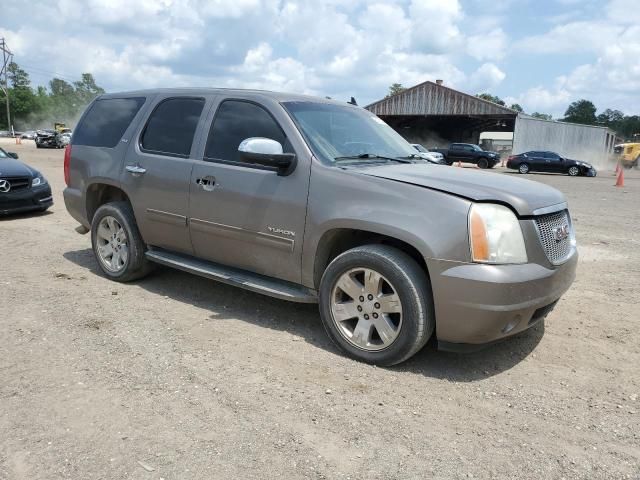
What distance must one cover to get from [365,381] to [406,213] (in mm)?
1115

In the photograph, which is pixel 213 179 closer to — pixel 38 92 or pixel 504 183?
pixel 504 183

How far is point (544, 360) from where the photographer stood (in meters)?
3.84

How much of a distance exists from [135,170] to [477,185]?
3166mm

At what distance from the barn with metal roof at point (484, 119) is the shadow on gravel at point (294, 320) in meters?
37.7

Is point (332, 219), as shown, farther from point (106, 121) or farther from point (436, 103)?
point (436, 103)

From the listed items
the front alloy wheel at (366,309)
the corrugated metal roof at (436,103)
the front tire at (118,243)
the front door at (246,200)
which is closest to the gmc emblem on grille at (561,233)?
the front alloy wheel at (366,309)

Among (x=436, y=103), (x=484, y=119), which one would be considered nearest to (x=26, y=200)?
(x=436, y=103)

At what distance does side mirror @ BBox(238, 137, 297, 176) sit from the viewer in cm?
381

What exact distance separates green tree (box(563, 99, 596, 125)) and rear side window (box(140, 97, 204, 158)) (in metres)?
114

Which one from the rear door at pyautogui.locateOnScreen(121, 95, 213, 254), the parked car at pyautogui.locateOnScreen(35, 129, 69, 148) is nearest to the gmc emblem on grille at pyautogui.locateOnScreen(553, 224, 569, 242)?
the rear door at pyautogui.locateOnScreen(121, 95, 213, 254)

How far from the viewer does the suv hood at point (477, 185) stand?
11.0 ft

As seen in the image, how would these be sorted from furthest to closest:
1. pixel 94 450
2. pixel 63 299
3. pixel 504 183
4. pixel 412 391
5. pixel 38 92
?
pixel 38 92
pixel 63 299
pixel 504 183
pixel 412 391
pixel 94 450

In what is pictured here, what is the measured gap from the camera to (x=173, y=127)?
492 centimetres

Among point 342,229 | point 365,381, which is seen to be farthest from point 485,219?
point 365,381
